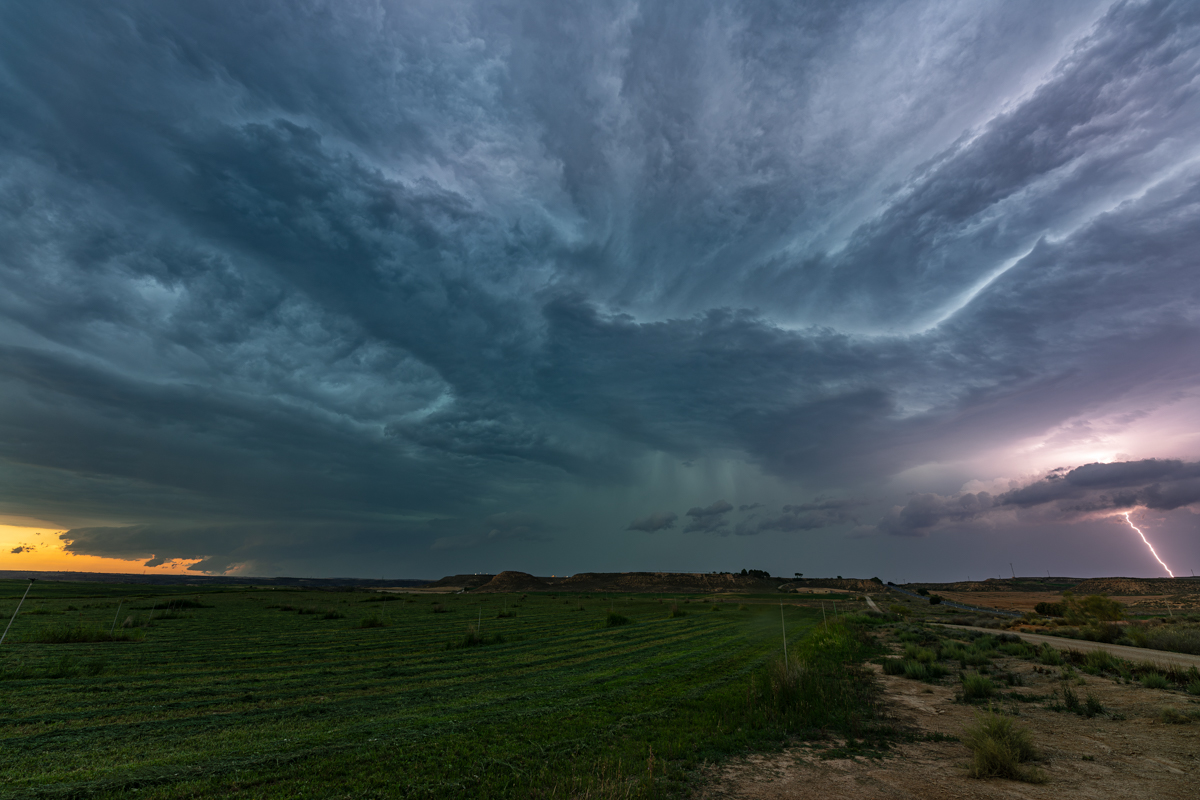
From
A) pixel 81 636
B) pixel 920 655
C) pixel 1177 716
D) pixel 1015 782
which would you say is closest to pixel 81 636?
pixel 81 636

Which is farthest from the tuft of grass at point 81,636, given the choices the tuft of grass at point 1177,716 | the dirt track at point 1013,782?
the tuft of grass at point 1177,716

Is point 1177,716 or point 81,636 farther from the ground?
point 81,636

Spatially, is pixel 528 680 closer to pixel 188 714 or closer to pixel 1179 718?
pixel 188 714

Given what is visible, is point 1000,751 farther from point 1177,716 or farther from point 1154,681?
point 1154,681

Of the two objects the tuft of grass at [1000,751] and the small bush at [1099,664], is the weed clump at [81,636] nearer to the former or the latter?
the tuft of grass at [1000,751]

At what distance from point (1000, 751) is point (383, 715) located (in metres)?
15.3

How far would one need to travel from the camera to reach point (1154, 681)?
18938 millimetres

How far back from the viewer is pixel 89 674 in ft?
57.4

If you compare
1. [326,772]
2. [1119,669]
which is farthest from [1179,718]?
[326,772]

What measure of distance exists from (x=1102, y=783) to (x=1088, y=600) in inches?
2308

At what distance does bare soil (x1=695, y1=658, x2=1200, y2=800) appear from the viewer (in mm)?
10195

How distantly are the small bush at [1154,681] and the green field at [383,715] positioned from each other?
10.8 meters

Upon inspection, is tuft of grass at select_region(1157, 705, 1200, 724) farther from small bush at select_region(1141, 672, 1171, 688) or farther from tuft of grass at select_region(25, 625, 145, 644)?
tuft of grass at select_region(25, 625, 145, 644)

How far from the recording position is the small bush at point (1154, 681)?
18.9 m
